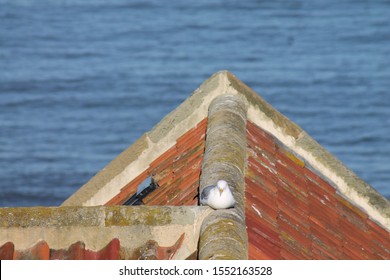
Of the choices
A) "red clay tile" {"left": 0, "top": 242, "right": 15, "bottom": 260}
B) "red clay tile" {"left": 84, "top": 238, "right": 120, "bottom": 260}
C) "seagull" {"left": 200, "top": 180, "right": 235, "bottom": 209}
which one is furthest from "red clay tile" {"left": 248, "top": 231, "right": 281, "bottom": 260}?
"red clay tile" {"left": 0, "top": 242, "right": 15, "bottom": 260}

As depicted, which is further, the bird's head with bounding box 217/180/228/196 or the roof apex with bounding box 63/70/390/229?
the roof apex with bounding box 63/70/390/229

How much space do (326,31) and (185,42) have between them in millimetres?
5726

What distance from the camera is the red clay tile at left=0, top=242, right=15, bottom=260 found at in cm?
888

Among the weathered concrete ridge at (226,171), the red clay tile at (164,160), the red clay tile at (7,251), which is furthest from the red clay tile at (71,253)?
the red clay tile at (164,160)

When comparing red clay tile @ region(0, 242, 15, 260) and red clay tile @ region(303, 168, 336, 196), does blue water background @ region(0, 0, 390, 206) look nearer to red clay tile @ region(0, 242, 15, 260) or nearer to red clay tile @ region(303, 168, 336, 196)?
red clay tile @ region(303, 168, 336, 196)

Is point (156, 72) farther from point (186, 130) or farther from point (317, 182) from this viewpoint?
point (317, 182)

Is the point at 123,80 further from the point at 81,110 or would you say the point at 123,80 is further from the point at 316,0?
the point at 316,0

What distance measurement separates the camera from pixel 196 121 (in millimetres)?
11789

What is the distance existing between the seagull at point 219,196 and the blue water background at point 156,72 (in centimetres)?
2095

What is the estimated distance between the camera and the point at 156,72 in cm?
4050

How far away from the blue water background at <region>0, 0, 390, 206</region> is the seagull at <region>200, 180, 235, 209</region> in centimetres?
2095

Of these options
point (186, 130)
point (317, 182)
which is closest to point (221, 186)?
point (317, 182)

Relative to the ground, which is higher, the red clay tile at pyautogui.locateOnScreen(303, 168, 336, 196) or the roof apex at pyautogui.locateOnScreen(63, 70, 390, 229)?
the roof apex at pyautogui.locateOnScreen(63, 70, 390, 229)

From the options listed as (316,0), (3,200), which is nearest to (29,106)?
(3,200)
